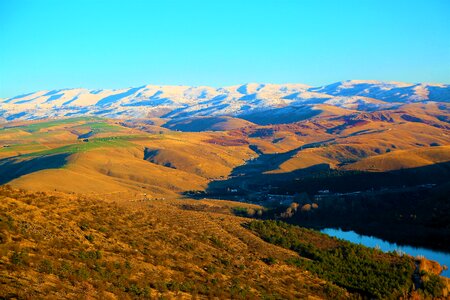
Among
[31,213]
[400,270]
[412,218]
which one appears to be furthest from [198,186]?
[31,213]

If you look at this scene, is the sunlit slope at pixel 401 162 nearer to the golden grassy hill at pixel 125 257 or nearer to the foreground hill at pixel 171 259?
the foreground hill at pixel 171 259

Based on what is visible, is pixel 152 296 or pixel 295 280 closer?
pixel 152 296

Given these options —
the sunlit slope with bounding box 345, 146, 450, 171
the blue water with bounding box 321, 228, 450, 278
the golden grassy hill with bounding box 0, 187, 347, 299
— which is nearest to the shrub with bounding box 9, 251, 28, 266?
the golden grassy hill with bounding box 0, 187, 347, 299

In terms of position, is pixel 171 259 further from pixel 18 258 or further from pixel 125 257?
pixel 18 258

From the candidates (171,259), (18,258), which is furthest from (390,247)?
(18,258)

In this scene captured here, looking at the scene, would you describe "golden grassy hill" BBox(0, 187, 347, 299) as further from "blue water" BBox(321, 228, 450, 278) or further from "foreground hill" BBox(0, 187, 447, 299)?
"blue water" BBox(321, 228, 450, 278)

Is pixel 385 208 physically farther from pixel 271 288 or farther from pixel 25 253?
pixel 25 253
